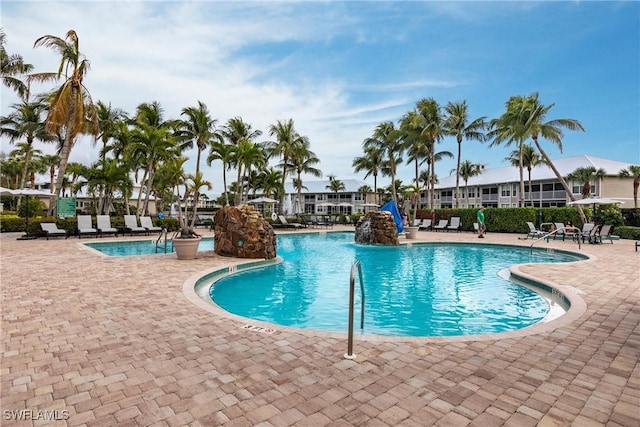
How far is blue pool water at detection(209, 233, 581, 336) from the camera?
5500 mm

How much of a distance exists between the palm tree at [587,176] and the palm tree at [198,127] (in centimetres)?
3495

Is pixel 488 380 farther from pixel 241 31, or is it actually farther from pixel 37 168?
pixel 37 168

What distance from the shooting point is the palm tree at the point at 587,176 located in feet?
108

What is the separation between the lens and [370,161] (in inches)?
1532

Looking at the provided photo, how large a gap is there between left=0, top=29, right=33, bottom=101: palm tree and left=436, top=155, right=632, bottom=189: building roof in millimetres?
45235

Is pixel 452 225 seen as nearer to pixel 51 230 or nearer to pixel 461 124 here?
pixel 461 124

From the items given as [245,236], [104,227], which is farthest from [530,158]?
[104,227]

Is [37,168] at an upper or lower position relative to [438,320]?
upper

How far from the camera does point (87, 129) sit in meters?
18.8

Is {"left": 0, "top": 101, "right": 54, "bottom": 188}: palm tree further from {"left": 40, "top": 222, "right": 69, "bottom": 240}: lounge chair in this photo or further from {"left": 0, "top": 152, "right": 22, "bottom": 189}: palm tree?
{"left": 40, "top": 222, "right": 69, "bottom": 240}: lounge chair

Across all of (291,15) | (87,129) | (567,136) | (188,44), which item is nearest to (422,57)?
(291,15)

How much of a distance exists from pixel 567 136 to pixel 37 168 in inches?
2277

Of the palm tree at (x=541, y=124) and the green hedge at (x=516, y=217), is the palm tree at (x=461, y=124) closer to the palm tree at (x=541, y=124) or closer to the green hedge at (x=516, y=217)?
the green hedge at (x=516, y=217)

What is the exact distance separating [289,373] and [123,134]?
25765mm
